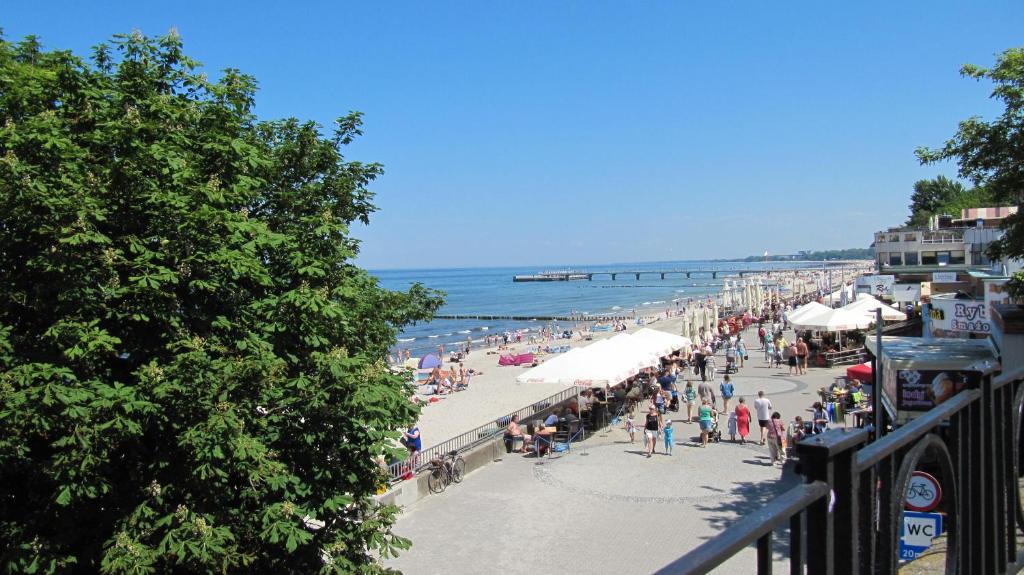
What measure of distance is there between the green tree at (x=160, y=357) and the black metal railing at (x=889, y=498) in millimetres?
5403

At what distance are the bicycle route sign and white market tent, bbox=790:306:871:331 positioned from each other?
71.7ft

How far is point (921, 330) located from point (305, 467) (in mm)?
22341

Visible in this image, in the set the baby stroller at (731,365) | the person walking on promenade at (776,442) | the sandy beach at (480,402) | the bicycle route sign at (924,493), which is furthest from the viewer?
the baby stroller at (731,365)

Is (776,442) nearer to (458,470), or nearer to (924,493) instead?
(458,470)

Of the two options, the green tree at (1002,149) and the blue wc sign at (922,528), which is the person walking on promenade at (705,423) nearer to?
the green tree at (1002,149)

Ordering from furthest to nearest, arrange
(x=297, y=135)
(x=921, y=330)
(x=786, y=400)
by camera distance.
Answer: (x=921, y=330)
(x=786, y=400)
(x=297, y=135)

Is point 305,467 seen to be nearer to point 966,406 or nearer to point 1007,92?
point 966,406

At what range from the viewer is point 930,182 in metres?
108

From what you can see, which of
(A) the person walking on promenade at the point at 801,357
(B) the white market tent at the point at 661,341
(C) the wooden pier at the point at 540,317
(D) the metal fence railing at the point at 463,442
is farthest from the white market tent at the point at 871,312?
(C) the wooden pier at the point at 540,317

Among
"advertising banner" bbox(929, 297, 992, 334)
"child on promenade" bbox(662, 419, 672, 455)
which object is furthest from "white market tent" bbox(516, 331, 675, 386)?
"advertising banner" bbox(929, 297, 992, 334)

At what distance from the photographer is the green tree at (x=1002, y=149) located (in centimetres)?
1045

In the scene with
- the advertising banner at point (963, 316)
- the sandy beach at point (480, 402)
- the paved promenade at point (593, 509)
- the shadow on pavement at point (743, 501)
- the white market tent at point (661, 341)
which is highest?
the advertising banner at point (963, 316)

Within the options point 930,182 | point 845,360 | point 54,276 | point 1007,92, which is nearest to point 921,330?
point 845,360

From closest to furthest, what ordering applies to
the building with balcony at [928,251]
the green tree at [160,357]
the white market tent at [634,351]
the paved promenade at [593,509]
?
the green tree at [160,357]
the paved promenade at [593,509]
the white market tent at [634,351]
the building with balcony at [928,251]
